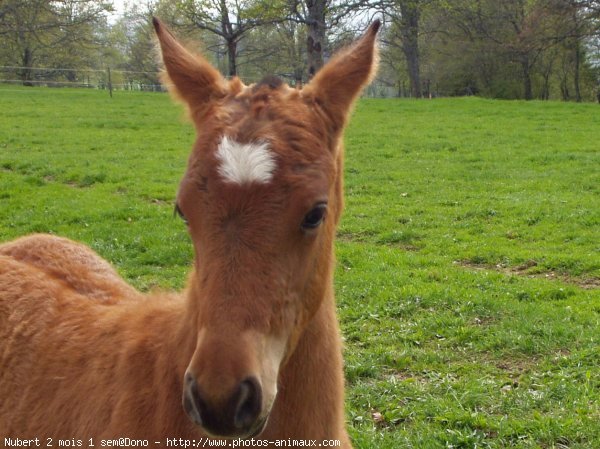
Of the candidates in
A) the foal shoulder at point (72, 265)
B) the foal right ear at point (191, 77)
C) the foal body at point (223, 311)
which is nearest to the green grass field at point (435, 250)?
the foal right ear at point (191, 77)

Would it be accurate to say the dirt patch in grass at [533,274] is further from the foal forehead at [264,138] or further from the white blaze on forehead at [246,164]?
the white blaze on forehead at [246,164]

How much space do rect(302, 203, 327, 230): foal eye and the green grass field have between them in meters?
1.37

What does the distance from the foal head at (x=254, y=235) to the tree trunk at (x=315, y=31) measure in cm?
2106

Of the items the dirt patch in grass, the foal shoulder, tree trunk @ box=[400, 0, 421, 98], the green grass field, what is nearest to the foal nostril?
the green grass field

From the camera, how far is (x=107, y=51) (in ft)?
169

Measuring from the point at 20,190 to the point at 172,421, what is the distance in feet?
38.7

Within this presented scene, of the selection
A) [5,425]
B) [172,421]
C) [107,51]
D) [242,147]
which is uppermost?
[107,51]

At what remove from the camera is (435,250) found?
977cm

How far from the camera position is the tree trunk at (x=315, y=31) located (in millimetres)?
23594

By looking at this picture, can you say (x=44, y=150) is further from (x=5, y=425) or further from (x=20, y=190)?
(x=5, y=425)

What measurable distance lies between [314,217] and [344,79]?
82 centimetres

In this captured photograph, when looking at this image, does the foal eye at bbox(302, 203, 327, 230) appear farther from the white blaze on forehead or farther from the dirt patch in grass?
the dirt patch in grass

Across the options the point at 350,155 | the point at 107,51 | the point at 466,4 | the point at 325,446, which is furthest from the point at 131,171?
the point at 107,51

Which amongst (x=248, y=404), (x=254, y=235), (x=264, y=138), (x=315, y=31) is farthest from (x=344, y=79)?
(x=315, y=31)
